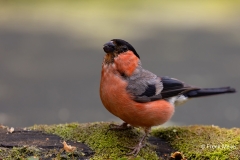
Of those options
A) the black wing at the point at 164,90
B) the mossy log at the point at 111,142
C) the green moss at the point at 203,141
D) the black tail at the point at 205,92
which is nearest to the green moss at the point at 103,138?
the mossy log at the point at 111,142

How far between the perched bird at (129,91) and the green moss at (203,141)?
23 centimetres

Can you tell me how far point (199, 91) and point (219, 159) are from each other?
112 cm

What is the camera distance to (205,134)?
447 centimetres

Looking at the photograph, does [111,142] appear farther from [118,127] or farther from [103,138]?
[118,127]

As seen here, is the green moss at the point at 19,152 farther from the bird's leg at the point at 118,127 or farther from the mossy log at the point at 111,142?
the bird's leg at the point at 118,127

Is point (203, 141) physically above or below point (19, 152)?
above

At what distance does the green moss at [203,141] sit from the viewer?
160 inches

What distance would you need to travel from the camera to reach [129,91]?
421 cm

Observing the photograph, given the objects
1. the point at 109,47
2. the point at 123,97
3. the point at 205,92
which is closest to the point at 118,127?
the point at 123,97

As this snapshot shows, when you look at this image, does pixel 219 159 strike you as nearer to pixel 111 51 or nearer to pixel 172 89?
pixel 172 89

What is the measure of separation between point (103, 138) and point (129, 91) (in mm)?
528

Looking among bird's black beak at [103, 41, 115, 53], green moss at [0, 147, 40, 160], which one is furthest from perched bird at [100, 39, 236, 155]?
green moss at [0, 147, 40, 160]

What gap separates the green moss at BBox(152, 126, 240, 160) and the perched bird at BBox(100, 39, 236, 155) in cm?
23

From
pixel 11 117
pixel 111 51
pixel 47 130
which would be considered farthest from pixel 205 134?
pixel 11 117
